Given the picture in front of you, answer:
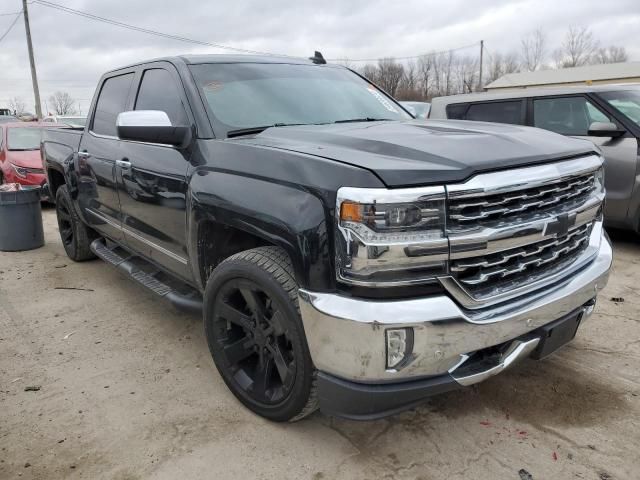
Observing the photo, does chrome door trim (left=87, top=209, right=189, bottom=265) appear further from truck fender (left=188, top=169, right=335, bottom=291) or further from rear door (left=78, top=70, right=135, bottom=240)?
truck fender (left=188, top=169, right=335, bottom=291)

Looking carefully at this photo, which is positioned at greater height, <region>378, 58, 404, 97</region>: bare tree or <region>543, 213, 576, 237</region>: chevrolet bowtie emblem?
<region>378, 58, 404, 97</region>: bare tree

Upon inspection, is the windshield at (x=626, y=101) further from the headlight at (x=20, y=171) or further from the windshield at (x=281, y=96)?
the headlight at (x=20, y=171)

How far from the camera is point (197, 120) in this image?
119 inches

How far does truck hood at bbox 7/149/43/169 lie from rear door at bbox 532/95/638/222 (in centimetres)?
812

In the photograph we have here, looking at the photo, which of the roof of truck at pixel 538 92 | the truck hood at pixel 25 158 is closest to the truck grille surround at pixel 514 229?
the roof of truck at pixel 538 92

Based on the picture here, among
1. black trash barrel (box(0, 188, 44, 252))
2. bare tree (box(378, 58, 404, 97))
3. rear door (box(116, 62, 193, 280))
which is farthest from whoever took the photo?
bare tree (box(378, 58, 404, 97))

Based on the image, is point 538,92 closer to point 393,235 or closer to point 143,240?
point 143,240

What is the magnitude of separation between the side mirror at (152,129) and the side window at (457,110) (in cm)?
505

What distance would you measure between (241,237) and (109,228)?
205cm

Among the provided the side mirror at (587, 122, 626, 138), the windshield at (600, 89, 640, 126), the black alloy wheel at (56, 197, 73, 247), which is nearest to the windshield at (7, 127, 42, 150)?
the black alloy wheel at (56, 197, 73, 247)

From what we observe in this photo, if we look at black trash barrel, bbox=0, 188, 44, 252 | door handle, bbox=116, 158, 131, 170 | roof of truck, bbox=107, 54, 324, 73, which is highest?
roof of truck, bbox=107, 54, 324, 73

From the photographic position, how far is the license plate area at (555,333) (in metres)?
2.37

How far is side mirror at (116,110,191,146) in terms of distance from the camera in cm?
285

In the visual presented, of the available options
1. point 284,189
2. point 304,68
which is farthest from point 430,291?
point 304,68
